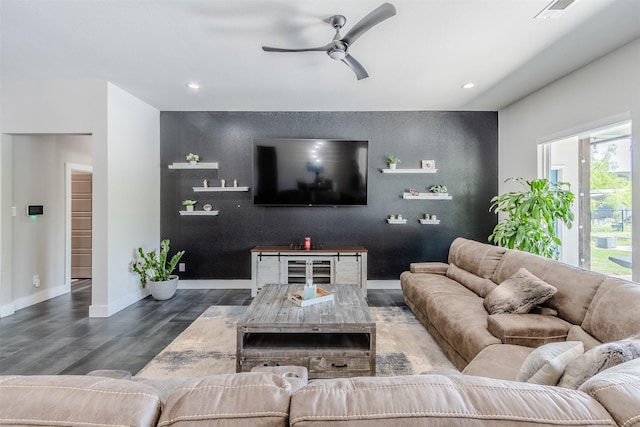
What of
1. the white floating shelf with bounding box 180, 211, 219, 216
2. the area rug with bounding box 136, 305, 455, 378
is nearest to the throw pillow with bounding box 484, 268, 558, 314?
the area rug with bounding box 136, 305, 455, 378

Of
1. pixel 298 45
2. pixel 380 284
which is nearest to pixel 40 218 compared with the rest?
pixel 298 45

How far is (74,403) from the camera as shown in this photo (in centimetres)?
66

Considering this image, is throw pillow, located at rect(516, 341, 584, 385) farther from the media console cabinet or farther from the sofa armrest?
the media console cabinet

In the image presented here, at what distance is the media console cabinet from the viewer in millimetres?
4191

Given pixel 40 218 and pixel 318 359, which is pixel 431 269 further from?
pixel 40 218

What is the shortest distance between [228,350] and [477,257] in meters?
2.75

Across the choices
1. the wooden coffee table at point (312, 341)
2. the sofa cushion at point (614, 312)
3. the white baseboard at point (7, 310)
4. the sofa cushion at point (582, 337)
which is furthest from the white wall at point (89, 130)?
the sofa cushion at point (614, 312)

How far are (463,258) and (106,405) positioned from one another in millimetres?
3557

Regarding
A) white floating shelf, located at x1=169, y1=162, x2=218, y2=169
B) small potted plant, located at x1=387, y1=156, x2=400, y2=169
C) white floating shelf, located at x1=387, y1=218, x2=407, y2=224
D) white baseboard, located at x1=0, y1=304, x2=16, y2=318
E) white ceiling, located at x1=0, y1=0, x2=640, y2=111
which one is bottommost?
white baseboard, located at x1=0, y1=304, x2=16, y2=318

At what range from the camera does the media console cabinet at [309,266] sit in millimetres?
4191

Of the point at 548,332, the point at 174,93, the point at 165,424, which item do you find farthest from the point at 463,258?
the point at 174,93

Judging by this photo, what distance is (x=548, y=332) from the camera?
6.15 feet

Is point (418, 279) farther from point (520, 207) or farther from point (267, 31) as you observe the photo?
point (267, 31)

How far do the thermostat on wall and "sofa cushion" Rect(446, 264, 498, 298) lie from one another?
5.42 metres
